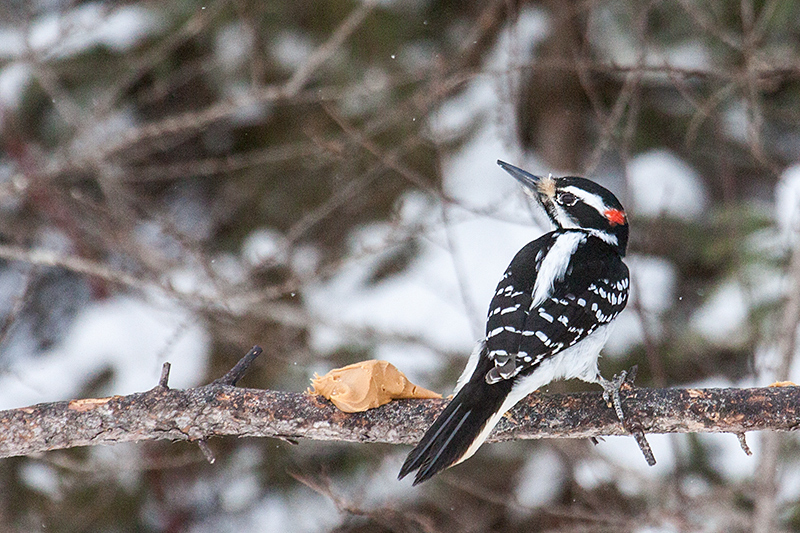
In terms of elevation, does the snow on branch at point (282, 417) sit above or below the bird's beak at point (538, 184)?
below

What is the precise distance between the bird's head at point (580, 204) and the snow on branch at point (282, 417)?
1.03m

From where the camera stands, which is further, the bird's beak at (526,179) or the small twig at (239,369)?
the bird's beak at (526,179)

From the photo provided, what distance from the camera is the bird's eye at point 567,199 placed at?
375cm

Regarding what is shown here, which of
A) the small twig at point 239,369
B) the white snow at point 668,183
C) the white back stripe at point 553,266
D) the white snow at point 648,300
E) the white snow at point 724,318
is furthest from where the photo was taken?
the white snow at point 668,183

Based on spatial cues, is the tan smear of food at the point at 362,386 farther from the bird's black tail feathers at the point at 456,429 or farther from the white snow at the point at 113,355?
the white snow at the point at 113,355

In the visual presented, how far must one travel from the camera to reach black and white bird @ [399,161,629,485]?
264 cm

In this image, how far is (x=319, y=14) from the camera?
706 centimetres

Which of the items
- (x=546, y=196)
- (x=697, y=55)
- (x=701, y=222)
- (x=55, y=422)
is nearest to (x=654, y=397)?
(x=546, y=196)

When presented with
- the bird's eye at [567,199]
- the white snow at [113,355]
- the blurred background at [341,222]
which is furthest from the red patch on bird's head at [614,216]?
the white snow at [113,355]

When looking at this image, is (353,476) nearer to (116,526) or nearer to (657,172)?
(116,526)

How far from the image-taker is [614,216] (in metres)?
3.71

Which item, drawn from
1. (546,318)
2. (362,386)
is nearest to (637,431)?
(546,318)

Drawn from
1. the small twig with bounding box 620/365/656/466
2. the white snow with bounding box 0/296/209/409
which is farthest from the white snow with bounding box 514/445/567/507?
the small twig with bounding box 620/365/656/466

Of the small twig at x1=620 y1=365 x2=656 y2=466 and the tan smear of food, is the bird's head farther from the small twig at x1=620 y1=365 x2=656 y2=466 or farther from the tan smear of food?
the tan smear of food
